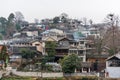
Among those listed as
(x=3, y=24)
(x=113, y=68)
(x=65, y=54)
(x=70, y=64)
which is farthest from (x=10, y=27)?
(x=113, y=68)

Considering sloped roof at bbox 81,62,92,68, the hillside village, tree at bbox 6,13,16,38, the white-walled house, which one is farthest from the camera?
tree at bbox 6,13,16,38

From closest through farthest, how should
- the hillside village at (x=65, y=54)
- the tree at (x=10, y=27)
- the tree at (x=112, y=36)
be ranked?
the hillside village at (x=65, y=54) < the tree at (x=112, y=36) < the tree at (x=10, y=27)

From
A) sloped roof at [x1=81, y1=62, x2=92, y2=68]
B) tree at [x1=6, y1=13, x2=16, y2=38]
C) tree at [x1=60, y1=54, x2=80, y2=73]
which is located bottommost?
sloped roof at [x1=81, y1=62, x2=92, y2=68]

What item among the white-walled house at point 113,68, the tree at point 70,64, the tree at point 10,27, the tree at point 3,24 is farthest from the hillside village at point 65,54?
the tree at point 3,24

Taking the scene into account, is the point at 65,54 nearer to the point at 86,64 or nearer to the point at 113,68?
the point at 86,64

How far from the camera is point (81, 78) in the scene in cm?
2983

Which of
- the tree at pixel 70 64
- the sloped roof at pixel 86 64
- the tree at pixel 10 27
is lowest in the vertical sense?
the sloped roof at pixel 86 64

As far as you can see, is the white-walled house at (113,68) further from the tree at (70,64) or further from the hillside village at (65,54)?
the tree at (70,64)

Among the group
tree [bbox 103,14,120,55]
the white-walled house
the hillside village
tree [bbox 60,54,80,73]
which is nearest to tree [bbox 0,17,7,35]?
the hillside village

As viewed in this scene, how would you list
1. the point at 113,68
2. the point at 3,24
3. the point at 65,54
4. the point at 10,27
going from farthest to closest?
the point at 3,24 → the point at 10,27 → the point at 65,54 → the point at 113,68

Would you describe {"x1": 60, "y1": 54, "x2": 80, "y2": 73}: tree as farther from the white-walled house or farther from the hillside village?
the white-walled house

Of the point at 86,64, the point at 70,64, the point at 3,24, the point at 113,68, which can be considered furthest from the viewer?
the point at 3,24

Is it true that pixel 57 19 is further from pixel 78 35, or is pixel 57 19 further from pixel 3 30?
pixel 78 35

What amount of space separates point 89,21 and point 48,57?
4616cm
